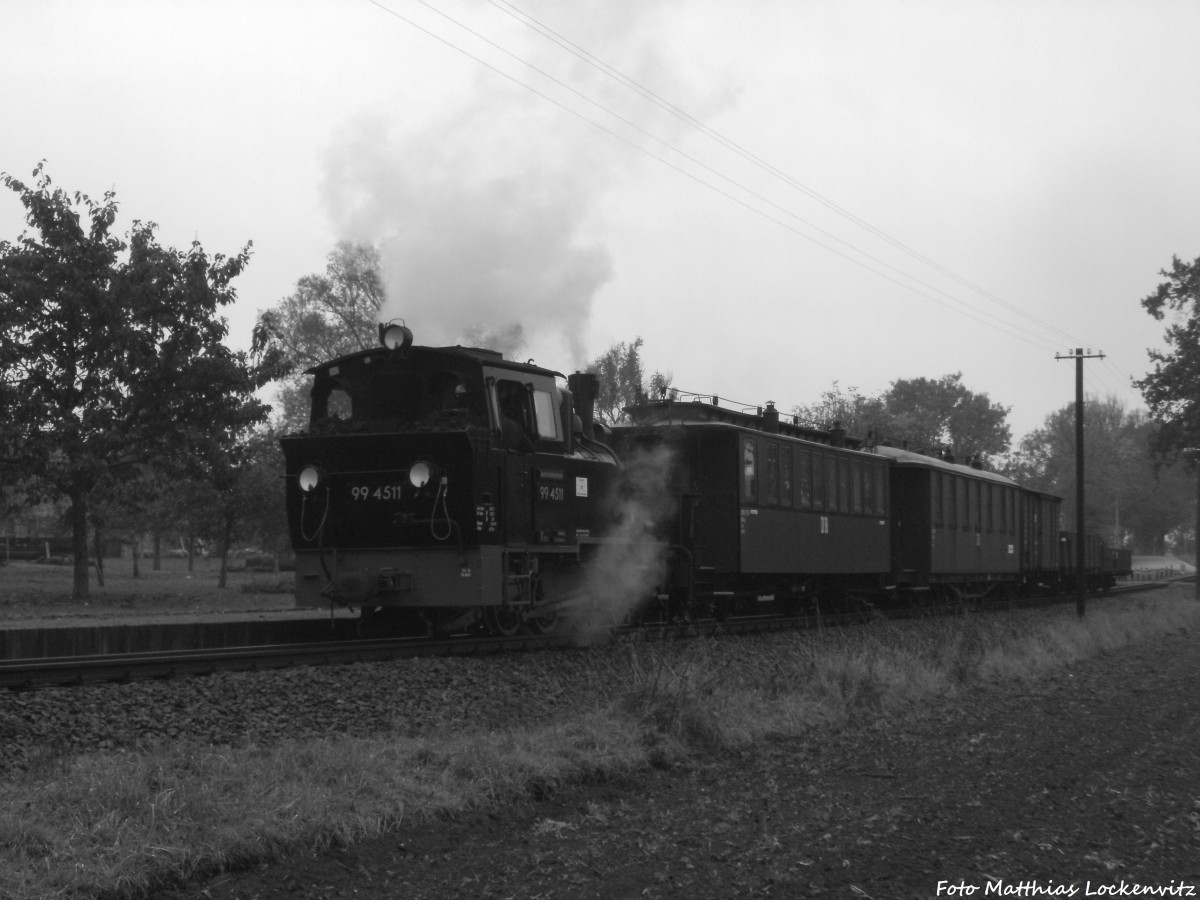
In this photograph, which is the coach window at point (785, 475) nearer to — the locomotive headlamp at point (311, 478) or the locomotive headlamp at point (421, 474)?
the locomotive headlamp at point (421, 474)

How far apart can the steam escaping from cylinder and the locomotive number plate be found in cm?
302

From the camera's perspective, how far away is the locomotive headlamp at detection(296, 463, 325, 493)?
13686 millimetres

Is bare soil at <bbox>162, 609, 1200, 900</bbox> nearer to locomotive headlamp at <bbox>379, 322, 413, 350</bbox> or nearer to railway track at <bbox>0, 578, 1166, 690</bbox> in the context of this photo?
railway track at <bbox>0, 578, 1166, 690</bbox>

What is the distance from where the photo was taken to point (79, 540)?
27.7m

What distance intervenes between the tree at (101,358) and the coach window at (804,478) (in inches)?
539

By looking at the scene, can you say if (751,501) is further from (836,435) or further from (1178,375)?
(1178,375)

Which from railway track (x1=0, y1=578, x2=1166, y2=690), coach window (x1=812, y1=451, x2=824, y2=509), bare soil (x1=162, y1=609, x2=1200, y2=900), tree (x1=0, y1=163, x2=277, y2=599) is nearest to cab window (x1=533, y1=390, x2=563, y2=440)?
railway track (x1=0, y1=578, x2=1166, y2=690)

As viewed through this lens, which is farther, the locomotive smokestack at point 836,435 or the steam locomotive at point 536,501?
the locomotive smokestack at point 836,435

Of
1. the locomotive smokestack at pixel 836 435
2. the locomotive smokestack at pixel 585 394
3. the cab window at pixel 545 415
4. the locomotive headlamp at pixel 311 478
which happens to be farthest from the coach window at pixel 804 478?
the locomotive headlamp at pixel 311 478

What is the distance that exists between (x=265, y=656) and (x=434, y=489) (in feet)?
8.45

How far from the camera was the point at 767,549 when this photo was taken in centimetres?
1911

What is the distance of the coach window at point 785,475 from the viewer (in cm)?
1978

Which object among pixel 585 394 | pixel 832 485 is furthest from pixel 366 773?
pixel 832 485

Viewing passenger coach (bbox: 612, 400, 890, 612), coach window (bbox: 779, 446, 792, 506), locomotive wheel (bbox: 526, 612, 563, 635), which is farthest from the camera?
coach window (bbox: 779, 446, 792, 506)
